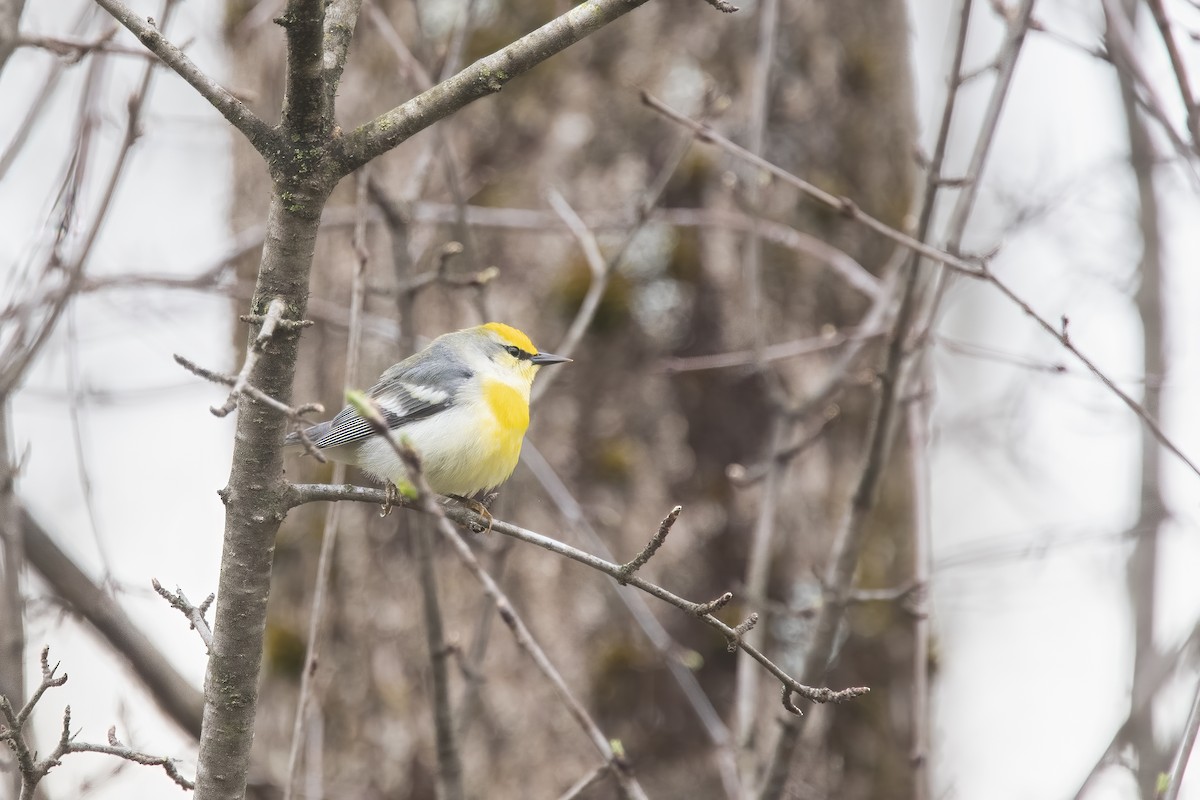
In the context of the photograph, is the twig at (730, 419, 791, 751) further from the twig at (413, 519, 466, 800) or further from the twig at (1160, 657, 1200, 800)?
the twig at (1160, 657, 1200, 800)

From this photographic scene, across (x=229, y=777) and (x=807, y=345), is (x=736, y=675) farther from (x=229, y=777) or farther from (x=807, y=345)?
(x=229, y=777)

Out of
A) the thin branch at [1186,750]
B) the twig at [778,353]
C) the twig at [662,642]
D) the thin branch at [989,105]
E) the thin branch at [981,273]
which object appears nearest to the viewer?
the thin branch at [1186,750]

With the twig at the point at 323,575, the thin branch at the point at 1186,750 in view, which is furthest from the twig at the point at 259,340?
the thin branch at the point at 1186,750

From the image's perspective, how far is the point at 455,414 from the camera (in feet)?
10.8

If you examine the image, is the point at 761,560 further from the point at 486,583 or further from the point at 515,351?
the point at 486,583

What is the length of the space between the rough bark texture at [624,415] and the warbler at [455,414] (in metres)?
0.43

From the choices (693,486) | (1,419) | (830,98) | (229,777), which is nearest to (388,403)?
(1,419)

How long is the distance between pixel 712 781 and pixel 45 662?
2691 millimetres

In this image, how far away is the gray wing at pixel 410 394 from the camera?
327 centimetres

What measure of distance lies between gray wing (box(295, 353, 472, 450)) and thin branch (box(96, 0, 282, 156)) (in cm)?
160

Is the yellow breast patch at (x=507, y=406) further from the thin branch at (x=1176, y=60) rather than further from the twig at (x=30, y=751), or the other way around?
the thin branch at (x=1176, y=60)

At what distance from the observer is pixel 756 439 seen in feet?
14.3

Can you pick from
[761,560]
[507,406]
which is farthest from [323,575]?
[761,560]

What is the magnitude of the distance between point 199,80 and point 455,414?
1.71 meters
